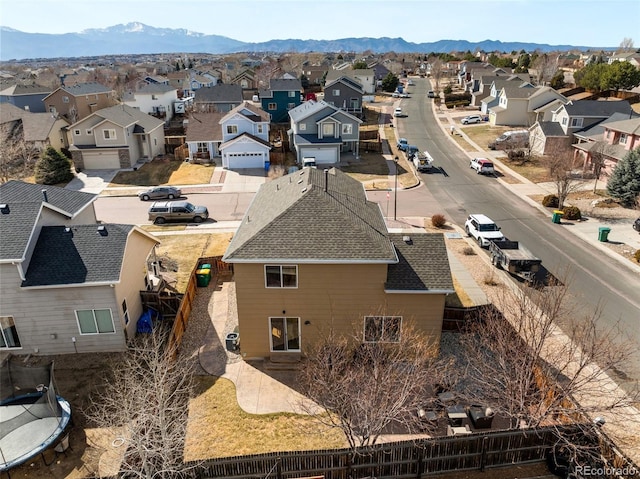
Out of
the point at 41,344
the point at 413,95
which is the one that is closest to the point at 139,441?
the point at 41,344

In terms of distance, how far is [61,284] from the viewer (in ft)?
69.7

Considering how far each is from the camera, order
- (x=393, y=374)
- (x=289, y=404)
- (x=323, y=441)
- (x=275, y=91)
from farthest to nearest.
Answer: (x=275, y=91)
(x=289, y=404)
(x=323, y=441)
(x=393, y=374)

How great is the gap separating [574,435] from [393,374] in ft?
21.4

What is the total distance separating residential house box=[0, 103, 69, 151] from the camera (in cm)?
6041

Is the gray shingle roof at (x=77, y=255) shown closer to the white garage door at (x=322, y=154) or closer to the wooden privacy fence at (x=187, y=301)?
the wooden privacy fence at (x=187, y=301)

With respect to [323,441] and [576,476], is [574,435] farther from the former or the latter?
[323,441]

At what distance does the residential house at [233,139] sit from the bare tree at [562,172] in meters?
33.1

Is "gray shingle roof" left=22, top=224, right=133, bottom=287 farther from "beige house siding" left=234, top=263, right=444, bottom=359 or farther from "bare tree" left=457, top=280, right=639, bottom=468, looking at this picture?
"bare tree" left=457, top=280, right=639, bottom=468


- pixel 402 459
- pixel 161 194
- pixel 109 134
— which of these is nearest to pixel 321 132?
pixel 161 194

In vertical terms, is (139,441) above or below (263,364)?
above

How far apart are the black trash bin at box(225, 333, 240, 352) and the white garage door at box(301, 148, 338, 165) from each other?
3841 cm

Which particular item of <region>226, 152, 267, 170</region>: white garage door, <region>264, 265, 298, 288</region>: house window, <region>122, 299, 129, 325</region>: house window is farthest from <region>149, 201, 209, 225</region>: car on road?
<region>264, 265, 298, 288</region>: house window

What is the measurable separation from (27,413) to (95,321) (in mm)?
5417

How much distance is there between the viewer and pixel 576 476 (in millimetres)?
15133
